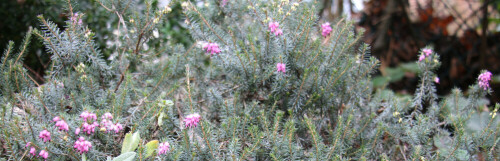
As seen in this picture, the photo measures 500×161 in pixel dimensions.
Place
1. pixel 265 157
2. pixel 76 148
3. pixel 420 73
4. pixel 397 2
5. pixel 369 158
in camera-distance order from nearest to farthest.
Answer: pixel 76 148
pixel 265 157
pixel 369 158
pixel 420 73
pixel 397 2

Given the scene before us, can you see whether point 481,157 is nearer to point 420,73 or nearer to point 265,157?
point 420,73

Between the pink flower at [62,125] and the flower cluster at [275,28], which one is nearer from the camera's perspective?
the pink flower at [62,125]

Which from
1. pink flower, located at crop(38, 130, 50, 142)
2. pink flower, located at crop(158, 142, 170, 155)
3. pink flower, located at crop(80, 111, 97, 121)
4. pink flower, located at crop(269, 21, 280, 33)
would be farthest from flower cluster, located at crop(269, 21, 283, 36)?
pink flower, located at crop(38, 130, 50, 142)

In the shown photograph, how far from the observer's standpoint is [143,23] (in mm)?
1593

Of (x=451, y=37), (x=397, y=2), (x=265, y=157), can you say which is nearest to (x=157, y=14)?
(x=265, y=157)

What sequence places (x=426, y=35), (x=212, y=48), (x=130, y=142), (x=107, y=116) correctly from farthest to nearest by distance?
1. (x=426, y=35)
2. (x=212, y=48)
3. (x=107, y=116)
4. (x=130, y=142)

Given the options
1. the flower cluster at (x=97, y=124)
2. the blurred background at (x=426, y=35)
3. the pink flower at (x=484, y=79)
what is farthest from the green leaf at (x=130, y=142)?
the blurred background at (x=426, y=35)

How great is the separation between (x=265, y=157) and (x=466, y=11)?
139 inches

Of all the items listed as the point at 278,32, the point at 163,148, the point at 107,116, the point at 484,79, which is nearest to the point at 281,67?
the point at 278,32

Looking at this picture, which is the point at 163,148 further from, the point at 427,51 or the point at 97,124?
the point at 427,51

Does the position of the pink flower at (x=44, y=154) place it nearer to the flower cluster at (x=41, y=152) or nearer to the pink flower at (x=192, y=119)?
the flower cluster at (x=41, y=152)

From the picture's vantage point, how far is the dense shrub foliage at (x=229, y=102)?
125 cm

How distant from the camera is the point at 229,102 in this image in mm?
1517

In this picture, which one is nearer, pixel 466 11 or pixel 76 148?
pixel 76 148
